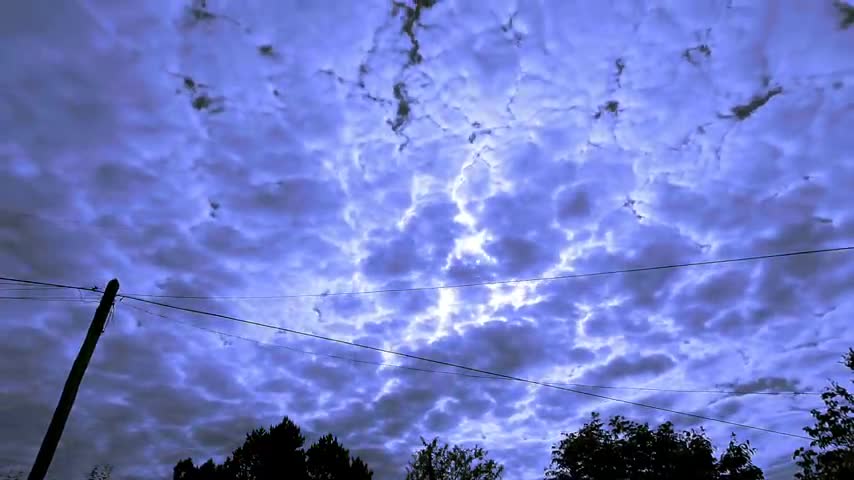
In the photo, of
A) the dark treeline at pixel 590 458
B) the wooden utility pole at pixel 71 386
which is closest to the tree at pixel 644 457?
the dark treeline at pixel 590 458

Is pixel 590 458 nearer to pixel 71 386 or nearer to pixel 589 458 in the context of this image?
pixel 589 458

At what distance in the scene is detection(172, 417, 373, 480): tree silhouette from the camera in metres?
37.0

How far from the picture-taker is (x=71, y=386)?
11.6 meters

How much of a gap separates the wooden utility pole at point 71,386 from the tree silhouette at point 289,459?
2889 cm

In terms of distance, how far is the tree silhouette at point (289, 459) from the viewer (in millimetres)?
37031

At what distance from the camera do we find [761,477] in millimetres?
36312

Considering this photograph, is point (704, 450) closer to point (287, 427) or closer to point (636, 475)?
point (636, 475)

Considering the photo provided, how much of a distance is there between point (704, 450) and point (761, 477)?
4.19 meters

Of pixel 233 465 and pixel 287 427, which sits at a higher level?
pixel 287 427

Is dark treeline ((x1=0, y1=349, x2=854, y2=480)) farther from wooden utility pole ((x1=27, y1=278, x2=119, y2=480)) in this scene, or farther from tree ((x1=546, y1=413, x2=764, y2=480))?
wooden utility pole ((x1=27, y1=278, x2=119, y2=480))

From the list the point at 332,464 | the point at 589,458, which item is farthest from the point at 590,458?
the point at 332,464

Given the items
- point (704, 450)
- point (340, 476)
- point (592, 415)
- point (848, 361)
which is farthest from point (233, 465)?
point (848, 361)

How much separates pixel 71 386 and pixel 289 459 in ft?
96.3

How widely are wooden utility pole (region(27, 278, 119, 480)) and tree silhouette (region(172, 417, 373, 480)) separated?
28.9 metres
